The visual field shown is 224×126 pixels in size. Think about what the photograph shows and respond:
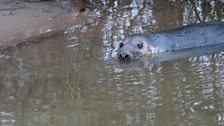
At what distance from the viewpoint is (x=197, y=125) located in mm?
5441

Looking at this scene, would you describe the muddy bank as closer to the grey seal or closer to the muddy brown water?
the muddy brown water

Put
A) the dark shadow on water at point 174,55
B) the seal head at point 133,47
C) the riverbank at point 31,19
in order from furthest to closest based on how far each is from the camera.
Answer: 1. the riverbank at point 31,19
2. the seal head at point 133,47
3. the dark shadow on water at point 174,55

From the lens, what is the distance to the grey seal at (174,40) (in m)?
8.32

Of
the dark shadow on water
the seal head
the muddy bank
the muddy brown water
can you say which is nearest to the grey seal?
the seal head

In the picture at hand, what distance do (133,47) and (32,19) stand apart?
2894 mm

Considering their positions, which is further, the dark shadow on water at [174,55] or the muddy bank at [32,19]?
the muddy bank at [32,19]

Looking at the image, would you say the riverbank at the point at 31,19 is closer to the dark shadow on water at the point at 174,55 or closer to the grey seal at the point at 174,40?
the grey seal at the point at 174,40

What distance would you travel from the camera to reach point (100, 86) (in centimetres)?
674

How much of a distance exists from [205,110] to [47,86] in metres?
1.95

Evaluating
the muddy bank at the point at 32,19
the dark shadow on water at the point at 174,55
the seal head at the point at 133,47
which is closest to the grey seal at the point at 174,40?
the seal head at the point at 133,47

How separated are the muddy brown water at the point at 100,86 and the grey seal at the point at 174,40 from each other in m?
0.31

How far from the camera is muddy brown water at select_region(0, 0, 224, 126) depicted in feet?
19.1

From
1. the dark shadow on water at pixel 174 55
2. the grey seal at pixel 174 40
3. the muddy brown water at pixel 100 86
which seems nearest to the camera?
the muddy brown water at pixel 100 86

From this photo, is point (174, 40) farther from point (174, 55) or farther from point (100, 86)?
point (100, 86)
